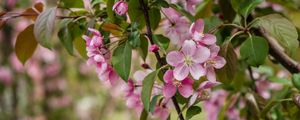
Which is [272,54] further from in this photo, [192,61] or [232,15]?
[192,61]

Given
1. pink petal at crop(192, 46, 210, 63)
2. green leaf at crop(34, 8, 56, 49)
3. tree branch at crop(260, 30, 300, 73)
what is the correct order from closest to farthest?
pink petal at crop(192, 46, 210, 63) → green leaf at crop(34, 8, 56, 49) → tree branch at crop(260, 30, 300, 73)

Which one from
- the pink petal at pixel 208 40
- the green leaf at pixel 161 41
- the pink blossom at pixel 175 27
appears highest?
the pink petal at pixel 208 40

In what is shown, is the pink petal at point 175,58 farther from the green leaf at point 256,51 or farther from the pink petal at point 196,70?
the green leaf at point 256,51

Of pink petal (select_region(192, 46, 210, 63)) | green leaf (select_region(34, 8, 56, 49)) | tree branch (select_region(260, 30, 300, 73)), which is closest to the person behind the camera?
pink petal (select_region(192, 46, 210, 63))

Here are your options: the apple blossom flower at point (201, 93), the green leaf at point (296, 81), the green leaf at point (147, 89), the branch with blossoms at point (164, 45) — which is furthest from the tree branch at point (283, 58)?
the green leaf at point (147, 89)

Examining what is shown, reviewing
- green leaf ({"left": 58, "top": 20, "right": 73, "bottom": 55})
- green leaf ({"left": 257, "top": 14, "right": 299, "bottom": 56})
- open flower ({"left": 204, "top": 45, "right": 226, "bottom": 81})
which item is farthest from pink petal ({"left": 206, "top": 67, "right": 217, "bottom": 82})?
green leaf ({"left": 58, "top": 20, "right": 73, "bottom": 55})

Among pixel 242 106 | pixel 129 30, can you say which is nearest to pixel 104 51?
pixel 129 30

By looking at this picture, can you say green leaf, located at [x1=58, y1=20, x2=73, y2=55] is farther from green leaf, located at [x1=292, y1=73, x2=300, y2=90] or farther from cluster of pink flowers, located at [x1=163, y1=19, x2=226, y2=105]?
green leaf, located at [x1=292, y1=73, x2=300, y2=90]
